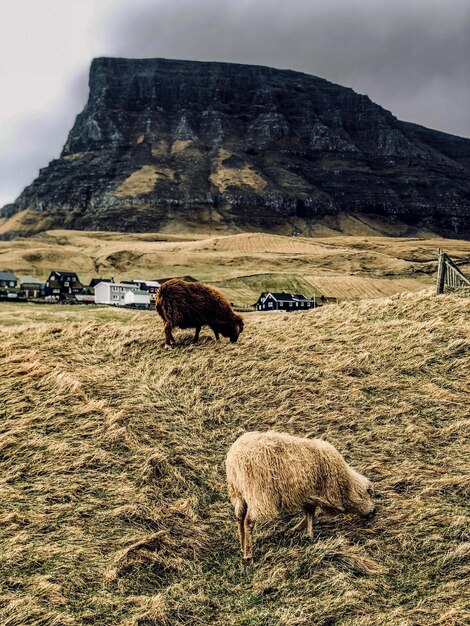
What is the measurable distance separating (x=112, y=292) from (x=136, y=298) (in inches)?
178

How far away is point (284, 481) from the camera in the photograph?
700 cm

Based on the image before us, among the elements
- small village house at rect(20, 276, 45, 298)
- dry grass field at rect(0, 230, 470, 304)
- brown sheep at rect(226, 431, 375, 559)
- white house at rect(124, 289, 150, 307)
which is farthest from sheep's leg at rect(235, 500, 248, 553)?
small village house at rect(20, 276, 45, 298)

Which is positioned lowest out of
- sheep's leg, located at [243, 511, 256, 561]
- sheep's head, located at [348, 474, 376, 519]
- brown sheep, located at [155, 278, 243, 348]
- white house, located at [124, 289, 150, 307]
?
sheep's leg, located at [243, 511, 256, 561]

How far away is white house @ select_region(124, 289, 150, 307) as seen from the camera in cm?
7712

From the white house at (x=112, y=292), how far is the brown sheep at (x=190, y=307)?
6532 centimetres

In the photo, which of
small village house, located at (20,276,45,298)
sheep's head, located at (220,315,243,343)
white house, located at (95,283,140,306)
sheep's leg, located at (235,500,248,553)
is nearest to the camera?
sheep's leg, located at (235,500,248,553)

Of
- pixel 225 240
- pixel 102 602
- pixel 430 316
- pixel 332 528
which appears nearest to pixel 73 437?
pixel 102 602

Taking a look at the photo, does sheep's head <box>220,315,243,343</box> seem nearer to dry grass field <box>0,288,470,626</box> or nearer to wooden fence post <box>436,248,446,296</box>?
dry grass field <box>0,288,470,626</box>

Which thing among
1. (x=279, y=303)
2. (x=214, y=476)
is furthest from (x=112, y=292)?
(x=214, y=476)

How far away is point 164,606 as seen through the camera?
6.12 meters

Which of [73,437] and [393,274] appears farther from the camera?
[393,274]

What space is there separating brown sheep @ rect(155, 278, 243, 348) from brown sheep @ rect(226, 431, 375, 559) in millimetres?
7069

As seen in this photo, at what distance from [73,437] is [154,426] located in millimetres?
1639

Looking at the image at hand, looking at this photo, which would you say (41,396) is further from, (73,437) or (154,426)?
(154,426)
